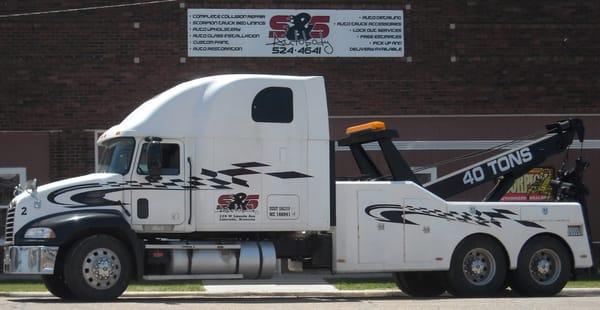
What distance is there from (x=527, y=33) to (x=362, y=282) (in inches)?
278

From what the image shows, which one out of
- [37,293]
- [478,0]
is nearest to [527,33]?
[478,0]

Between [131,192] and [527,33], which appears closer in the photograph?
[131,192]

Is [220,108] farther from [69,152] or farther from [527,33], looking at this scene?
[527,33]

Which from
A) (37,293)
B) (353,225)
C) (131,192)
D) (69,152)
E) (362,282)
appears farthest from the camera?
(69,152)

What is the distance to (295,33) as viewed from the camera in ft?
68.2

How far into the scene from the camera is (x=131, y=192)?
1384cm

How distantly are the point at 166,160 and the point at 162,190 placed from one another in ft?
1.47

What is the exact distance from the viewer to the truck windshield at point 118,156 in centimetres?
1396

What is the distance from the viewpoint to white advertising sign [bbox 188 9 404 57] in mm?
20641

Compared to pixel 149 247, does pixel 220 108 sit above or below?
above

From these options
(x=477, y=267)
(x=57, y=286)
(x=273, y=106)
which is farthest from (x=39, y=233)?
Result: (x=477, y=267)

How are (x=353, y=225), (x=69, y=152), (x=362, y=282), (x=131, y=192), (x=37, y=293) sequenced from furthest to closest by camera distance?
1. (x=69, y=152)
2. (x=362, y=282)
3. (x=37, y=293)
4. (x=353, y=225)
5. (x=131, y=192)

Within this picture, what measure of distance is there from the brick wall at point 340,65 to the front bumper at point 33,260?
23.8ft

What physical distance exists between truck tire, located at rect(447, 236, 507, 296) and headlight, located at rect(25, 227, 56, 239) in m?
6.17
